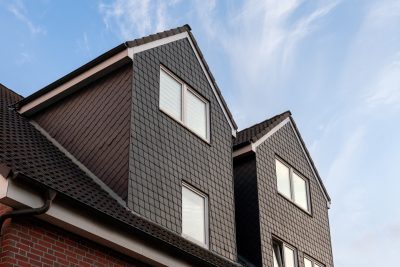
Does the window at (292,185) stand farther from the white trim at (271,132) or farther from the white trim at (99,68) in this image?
the white trim at (99,68)

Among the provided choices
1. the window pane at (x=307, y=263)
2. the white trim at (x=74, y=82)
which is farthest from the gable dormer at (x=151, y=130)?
the window pane at (x=307, y=263)

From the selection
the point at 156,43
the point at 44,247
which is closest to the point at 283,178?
the point at 156,43

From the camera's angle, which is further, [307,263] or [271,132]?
[271,132]

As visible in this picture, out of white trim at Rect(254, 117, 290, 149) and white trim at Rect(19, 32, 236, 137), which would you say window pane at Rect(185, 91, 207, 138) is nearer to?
white trim at Rect(19, 32, 236, 137)

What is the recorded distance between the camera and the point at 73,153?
15188 millimetres

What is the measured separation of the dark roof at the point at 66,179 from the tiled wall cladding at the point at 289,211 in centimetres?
346

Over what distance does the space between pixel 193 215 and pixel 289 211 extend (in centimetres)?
524

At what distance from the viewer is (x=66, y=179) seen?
12.4m

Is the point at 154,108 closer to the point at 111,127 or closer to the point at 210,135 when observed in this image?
the point at 111,127

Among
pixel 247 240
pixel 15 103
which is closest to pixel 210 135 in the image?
pixel 247 240

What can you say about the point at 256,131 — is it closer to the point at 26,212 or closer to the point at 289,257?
the point at 289,257

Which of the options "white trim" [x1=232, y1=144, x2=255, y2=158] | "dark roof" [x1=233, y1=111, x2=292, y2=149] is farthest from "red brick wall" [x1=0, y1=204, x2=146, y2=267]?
"dark roof" [x1=233, y1=111, x2=292, y2=149]

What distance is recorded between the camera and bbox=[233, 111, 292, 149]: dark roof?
1947cm

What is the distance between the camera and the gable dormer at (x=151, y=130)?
1423 cm
